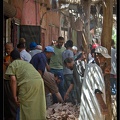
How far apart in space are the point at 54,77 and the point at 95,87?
62 cm

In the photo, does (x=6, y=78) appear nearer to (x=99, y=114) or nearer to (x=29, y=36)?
(x=29, y=36)

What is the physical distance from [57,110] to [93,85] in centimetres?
62

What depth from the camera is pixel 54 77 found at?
7.70 m

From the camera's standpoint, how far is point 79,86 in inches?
307

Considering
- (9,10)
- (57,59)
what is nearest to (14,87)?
(57,59)

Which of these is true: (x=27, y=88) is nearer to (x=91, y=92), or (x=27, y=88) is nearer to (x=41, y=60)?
(x=41, y=60)

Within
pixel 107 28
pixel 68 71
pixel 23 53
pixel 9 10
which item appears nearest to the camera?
pixel 9 10

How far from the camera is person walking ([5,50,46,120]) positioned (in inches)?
296

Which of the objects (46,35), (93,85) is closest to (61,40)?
(46,35)

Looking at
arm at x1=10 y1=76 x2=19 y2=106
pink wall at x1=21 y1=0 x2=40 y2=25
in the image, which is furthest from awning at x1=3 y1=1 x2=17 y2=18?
arm at x1=10 y1=76 x2=19 y2=106

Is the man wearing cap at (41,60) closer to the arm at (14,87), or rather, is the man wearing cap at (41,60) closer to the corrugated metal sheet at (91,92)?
the arm at (14,87)

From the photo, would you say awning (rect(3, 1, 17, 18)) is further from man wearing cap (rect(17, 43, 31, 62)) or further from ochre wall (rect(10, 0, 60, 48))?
man wearing cap (rect(17, 43, 31, 62))

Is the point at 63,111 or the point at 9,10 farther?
the point at 63,111

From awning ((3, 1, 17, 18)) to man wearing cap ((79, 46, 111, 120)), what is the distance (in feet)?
4.12
